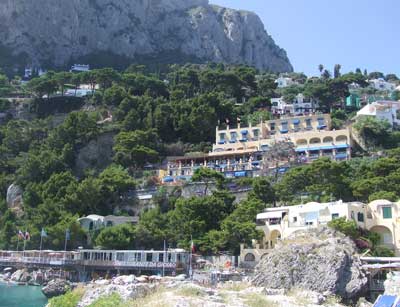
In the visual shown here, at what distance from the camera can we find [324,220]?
159 ft

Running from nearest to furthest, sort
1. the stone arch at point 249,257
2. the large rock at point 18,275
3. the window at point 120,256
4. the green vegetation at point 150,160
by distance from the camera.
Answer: the stone arch at point 249,257
the green vegetation at point 150,160
the window at point 120,256
the large rock at point 18,275

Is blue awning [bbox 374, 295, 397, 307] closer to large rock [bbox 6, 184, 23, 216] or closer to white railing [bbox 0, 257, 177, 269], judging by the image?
white railing [bbox 0, 257, 177, 269]

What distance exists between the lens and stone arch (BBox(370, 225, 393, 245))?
47.4 meters

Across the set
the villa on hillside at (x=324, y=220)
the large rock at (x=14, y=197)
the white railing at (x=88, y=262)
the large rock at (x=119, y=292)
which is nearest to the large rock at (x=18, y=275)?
the white railing at (x=88, y=262)

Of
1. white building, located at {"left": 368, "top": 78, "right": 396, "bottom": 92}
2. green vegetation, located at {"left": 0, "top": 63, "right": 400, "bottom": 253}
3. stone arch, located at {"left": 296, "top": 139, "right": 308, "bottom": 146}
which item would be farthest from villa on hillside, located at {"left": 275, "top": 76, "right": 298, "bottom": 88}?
stone arch, located at {"left": 296, "top": 139, "right": 308, "bottom": 146}

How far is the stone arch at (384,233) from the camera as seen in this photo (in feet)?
155

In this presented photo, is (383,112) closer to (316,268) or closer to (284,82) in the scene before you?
(316,268)

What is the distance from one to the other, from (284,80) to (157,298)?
370 feet

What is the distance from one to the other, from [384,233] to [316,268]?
12603mm

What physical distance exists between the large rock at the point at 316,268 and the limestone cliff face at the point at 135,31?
97.7m

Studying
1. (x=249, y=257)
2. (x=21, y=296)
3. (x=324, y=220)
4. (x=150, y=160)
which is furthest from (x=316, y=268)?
(x=150, y=160)

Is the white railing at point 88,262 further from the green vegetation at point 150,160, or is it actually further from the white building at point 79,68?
the white building at point 79,68

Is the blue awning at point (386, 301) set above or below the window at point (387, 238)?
below

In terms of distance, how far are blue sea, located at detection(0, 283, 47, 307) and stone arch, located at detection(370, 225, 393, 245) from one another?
28.3 metres
